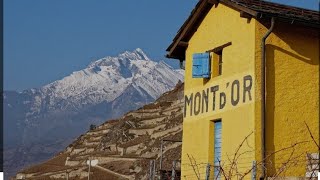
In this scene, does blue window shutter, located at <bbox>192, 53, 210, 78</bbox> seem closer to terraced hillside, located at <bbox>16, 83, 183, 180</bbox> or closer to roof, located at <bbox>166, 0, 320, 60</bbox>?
roof, located at <bbox>166, 0, 320, 60</bbox>

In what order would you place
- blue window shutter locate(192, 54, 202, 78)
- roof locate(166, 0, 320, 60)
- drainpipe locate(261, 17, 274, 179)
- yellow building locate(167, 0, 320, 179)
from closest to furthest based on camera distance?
drainpipe locate(261, 17, 274, 179) → yellow building locate(167, 0, 320, 179) → roof locate(166, 0, 320, 60) → blue window shutter locate(192, 54, 202, 78)

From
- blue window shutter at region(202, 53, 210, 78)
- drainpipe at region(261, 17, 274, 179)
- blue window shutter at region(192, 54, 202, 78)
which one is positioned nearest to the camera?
drainpipe at region(261, 17, 274, 179)

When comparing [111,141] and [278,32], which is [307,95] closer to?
[278,32]

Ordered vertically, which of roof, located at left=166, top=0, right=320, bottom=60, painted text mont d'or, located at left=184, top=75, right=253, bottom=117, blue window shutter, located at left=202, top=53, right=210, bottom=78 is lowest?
painted text mont d'or, located at left=184, top=75, right=253, bottom=117

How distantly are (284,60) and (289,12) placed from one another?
1472mm

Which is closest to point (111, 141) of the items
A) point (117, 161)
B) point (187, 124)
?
point (117, 161)

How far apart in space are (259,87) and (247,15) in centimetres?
200

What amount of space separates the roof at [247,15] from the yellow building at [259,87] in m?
0.03

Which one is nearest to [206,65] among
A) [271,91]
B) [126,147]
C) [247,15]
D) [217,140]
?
[217,140]

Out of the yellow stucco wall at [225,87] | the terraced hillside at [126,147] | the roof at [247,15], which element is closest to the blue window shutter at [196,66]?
the yellow stucco wall at [225,87]

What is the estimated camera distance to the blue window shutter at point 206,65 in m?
18.2

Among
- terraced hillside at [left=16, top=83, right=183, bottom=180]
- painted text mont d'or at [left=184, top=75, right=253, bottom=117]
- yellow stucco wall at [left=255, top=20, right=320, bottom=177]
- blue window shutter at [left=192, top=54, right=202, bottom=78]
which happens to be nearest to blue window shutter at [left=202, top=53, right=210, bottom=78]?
blue window shutter at [left=192, top=54, right=202, bottom=78]

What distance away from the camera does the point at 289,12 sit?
1683 centimetres

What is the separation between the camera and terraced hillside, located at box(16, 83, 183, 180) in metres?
53.3
